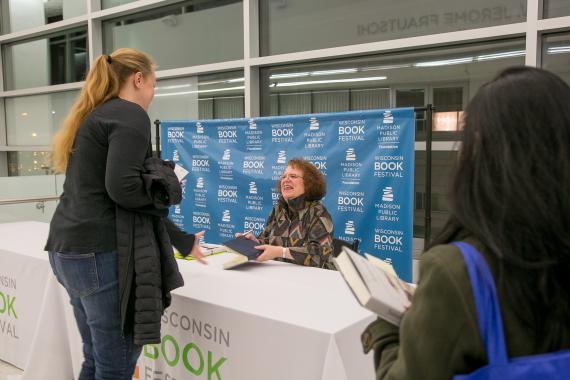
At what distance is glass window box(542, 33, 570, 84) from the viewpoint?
3.01m

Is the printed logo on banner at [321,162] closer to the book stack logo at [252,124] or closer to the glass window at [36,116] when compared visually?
the book stack logo at [252,124]

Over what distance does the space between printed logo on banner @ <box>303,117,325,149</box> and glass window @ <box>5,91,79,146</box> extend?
3.71m

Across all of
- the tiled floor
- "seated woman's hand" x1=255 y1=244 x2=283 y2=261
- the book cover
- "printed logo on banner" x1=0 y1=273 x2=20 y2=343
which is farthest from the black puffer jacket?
the tiled floor

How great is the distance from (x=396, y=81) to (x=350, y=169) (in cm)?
84

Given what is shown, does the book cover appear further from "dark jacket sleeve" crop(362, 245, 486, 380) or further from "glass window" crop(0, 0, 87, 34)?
"glass window" crop(0, 0, 87, 34)

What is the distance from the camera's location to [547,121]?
27.7 inches

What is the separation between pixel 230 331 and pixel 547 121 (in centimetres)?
124

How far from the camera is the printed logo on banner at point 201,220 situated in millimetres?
4312

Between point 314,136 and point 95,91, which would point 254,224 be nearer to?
point 314,136

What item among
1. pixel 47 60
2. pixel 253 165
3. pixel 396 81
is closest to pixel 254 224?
pixel 253 165

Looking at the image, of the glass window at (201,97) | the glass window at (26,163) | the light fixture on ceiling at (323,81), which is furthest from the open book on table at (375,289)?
the glass window at (26,163)

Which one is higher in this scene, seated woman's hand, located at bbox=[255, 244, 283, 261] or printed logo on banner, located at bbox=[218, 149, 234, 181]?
printed logo on banner, located at bbox=[218, 149, 234, 181]

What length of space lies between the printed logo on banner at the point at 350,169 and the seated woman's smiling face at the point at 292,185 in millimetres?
769

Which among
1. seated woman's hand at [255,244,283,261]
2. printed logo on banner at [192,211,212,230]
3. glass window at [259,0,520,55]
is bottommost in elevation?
printed logo on banner at [192,211,212,230]
